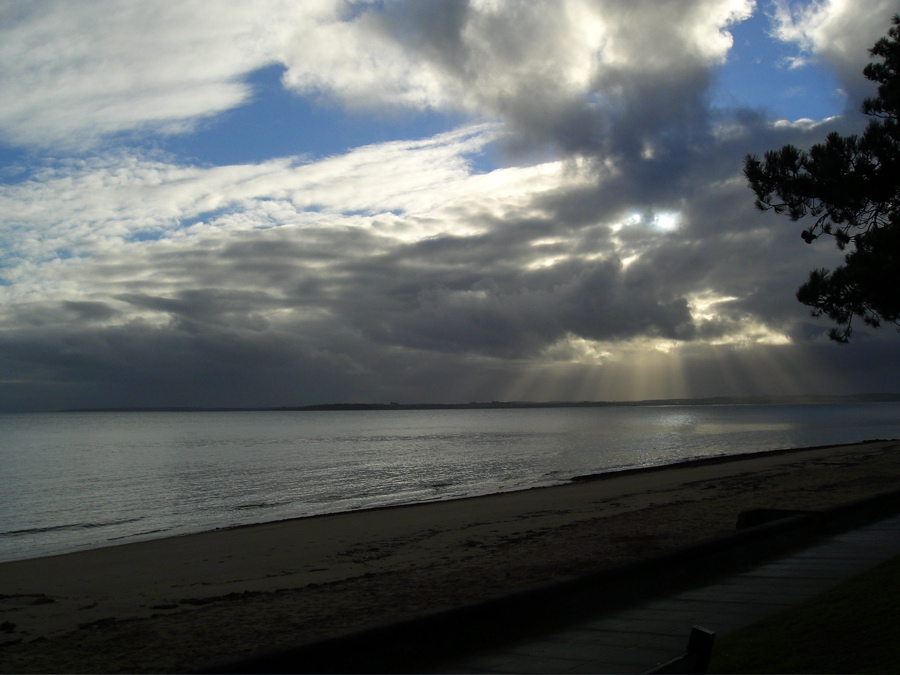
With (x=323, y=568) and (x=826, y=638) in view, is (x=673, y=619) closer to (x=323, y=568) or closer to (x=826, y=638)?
(x=826, y=638)

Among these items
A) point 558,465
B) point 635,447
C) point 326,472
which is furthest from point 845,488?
point 635,447

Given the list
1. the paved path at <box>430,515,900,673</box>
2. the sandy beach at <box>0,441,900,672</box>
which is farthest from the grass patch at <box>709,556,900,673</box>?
the sandy beach at <box>0,441,900,672</box>

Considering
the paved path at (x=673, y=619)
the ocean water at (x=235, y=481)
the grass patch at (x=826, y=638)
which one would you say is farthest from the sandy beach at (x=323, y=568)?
the ocean water at (x=235, y=481)

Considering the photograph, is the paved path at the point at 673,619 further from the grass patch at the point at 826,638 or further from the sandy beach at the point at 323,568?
the sandy beach at the point at 323,568

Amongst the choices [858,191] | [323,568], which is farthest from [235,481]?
[858,191]

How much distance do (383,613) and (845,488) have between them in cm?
1620

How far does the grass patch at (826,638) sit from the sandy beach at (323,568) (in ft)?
9.32

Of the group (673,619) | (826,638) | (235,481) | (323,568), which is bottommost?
(235,481)

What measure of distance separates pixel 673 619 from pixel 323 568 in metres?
8.14

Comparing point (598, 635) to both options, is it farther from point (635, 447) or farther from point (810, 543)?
point (635, 447)

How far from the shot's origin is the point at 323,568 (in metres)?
12.9

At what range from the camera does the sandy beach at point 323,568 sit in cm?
693

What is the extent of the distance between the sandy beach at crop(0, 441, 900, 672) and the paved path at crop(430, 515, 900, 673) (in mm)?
1751

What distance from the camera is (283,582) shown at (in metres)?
11.4
